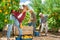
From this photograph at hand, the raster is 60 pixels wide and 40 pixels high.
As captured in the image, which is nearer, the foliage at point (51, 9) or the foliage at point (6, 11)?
the foliage at point (6, 11)

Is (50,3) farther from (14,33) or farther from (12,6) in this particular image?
(12,6)

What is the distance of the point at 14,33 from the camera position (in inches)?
411

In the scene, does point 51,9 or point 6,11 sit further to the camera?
point 51,9

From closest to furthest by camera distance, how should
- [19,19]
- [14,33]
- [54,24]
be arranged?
[19,19] < [14,33] < [54,24]

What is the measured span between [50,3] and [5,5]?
357 inches

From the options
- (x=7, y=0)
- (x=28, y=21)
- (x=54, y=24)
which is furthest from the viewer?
(x=54, y=24)

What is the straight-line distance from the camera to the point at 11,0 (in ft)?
14.6

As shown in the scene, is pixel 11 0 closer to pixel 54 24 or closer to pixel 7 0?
pixel 7 0

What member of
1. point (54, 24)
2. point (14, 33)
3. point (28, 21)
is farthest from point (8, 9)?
point (54, 24)

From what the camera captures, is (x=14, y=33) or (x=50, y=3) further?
(x=50, y=3)

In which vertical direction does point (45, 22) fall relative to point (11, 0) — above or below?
below

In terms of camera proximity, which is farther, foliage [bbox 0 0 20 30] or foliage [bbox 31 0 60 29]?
foliage [bbox 31 0 60 29]

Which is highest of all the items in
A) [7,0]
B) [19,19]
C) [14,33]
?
[7,0]

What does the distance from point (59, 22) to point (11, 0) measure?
8538mm
